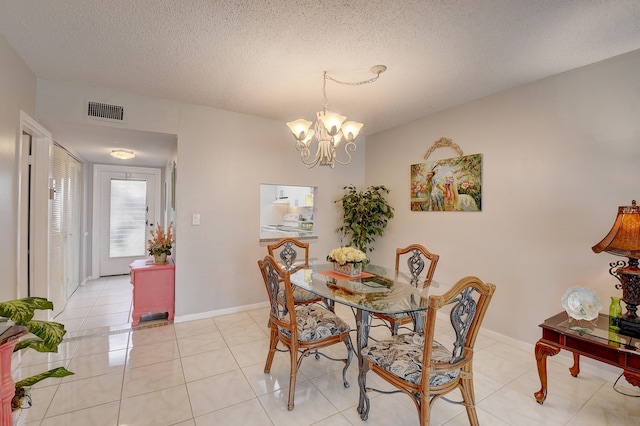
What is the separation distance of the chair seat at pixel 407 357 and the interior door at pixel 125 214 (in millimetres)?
5516

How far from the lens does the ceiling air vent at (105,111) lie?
9.66ft

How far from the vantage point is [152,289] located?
131 inches

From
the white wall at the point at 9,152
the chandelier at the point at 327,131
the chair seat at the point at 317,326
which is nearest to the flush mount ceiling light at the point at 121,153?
the white wall at the point at 9,152

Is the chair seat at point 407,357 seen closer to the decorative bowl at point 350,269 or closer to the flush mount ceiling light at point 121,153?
the decorative bowl at point 350,269

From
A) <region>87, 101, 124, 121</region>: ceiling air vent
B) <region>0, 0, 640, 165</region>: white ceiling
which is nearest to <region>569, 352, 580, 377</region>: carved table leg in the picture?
<region>0, 0, 640, 165</region>: white ceiling

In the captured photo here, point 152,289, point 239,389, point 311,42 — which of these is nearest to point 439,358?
point 239,389

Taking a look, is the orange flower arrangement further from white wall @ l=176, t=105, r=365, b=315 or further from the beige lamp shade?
the beige lamp shade

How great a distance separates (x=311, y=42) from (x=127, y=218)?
5.28m

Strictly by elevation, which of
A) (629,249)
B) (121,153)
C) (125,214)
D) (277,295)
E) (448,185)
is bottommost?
(277,295)

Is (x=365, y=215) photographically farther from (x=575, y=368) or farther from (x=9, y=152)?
(x=9, y=152)

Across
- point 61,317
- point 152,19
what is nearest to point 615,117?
point 152,19

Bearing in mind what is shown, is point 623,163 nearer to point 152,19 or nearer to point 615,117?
point 615,117

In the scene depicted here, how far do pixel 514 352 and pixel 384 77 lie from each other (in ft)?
9.34

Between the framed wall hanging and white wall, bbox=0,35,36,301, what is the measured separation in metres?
3.97
